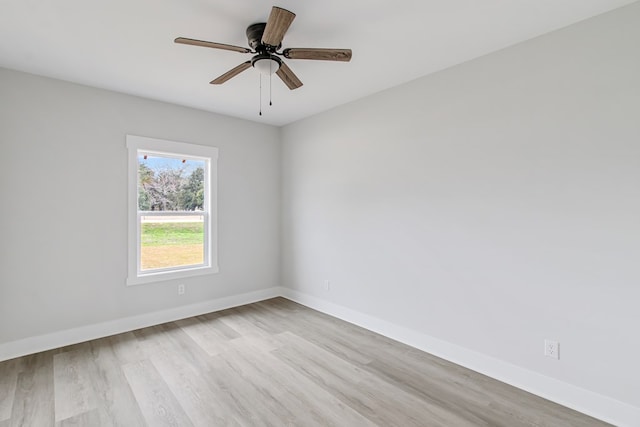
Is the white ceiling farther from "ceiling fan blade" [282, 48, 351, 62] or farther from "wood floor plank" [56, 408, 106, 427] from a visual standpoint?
"wood floor plank" [56, 408, 106, 427]

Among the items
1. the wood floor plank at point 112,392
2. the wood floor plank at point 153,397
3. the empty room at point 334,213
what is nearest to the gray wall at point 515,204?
the empty room at point 334,213

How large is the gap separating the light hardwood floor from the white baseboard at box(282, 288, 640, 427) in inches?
3.0

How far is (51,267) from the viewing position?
9.96 feet

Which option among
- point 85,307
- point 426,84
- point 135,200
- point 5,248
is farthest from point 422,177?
point 5,248

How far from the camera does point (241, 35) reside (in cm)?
234

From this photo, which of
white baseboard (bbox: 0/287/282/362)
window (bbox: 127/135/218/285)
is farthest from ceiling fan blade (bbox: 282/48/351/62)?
white baseboard (bbox: 0/287/282/362)

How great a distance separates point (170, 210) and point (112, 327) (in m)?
1.45

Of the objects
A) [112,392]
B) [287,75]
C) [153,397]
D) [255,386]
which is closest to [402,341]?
[255,386]

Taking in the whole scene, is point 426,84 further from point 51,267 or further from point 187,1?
point 51,267

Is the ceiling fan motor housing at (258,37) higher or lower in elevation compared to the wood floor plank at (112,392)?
higher

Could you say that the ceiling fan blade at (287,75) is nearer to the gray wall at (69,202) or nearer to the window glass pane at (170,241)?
the gray wall at (69,202)

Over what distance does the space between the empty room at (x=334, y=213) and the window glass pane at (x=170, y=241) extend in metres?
0.03

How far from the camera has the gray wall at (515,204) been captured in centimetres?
202

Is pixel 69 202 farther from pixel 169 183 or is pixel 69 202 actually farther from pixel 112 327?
pixel 112 327
